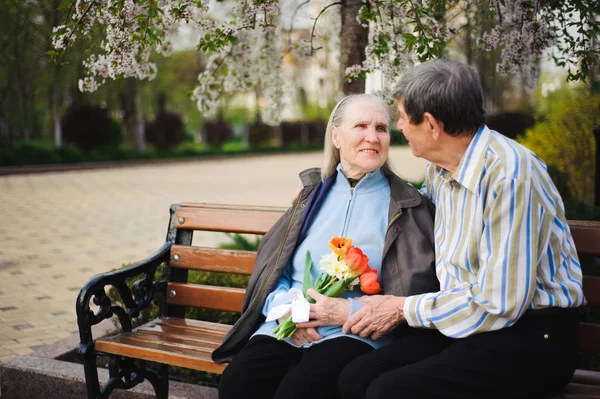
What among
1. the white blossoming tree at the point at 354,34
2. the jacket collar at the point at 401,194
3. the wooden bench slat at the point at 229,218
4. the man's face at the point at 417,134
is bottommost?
the wooden bench slat at the point at 229,218

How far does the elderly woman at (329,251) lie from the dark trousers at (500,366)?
0.36 metres

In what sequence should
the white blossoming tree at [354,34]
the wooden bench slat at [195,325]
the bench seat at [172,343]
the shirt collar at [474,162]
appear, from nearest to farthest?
the shirt collar at [474,162] → the bench seat at [172,343] → the wooden bench slat at [195,325] → the white blossoming tree at [354,34]

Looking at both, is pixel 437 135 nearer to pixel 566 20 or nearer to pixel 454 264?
pixel 454 264

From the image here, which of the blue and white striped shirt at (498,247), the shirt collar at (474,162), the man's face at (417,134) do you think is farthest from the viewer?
the man's face at (417,134)

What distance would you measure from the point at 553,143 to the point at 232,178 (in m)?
12.4

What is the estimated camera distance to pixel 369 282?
2674mm

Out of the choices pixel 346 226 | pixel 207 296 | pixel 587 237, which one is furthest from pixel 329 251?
pixel 587 237

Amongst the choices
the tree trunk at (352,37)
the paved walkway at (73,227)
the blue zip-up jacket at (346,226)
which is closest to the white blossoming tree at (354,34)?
the tree trunk at (352,37)

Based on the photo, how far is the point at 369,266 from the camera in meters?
2.87

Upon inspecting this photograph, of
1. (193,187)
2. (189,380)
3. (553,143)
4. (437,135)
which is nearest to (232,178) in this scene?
(193,187)

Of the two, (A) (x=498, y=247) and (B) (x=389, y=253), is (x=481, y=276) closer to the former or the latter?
(A) (x=498, y=247)

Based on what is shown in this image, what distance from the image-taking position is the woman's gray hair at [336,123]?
3.11 meters

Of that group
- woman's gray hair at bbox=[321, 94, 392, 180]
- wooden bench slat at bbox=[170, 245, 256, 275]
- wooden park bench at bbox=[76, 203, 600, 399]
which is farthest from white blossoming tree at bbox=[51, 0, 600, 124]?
wooden bench slat at bbox=[170, 245, 256, 275]

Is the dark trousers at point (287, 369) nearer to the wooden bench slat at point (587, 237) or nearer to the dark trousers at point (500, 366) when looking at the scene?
the dark trousers at point (500, 366)
